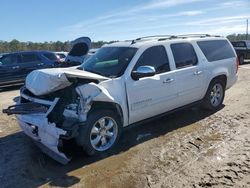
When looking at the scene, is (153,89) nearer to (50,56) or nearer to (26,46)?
(50,56)

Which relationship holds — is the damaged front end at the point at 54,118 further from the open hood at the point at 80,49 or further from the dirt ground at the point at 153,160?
the open hood at the point at 80,49

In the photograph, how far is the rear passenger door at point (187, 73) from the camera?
22.9 ft

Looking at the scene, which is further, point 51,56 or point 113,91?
point 51,56

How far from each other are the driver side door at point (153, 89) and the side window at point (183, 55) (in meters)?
0.31

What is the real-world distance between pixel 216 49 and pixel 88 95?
4.24m

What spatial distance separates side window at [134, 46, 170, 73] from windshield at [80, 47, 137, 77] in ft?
0.70

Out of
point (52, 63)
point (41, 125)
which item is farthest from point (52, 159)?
point (52, 63)

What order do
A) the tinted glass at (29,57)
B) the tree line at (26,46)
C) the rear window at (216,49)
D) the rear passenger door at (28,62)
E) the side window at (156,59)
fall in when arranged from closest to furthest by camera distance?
the side window at (156,59) < the rear window at (216,49) < the rear passenger door at (28,62) < the tinted glass at (29,57) < the tree line at (26,46)

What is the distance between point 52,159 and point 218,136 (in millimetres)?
3072

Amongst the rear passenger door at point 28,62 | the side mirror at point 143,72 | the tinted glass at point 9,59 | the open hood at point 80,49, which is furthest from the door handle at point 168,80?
the tinted glass at point 9,59

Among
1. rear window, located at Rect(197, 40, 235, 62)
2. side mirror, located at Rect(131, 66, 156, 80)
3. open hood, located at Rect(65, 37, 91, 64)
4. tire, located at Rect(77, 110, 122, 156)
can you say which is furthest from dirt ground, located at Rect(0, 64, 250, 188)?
open hood, located at Rect(65, 37, 91, 64)

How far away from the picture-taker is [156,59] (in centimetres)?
659

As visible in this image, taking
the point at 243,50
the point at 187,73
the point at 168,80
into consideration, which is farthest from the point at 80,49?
the point at 243,50

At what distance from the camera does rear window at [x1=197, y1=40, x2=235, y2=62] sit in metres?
7.86
